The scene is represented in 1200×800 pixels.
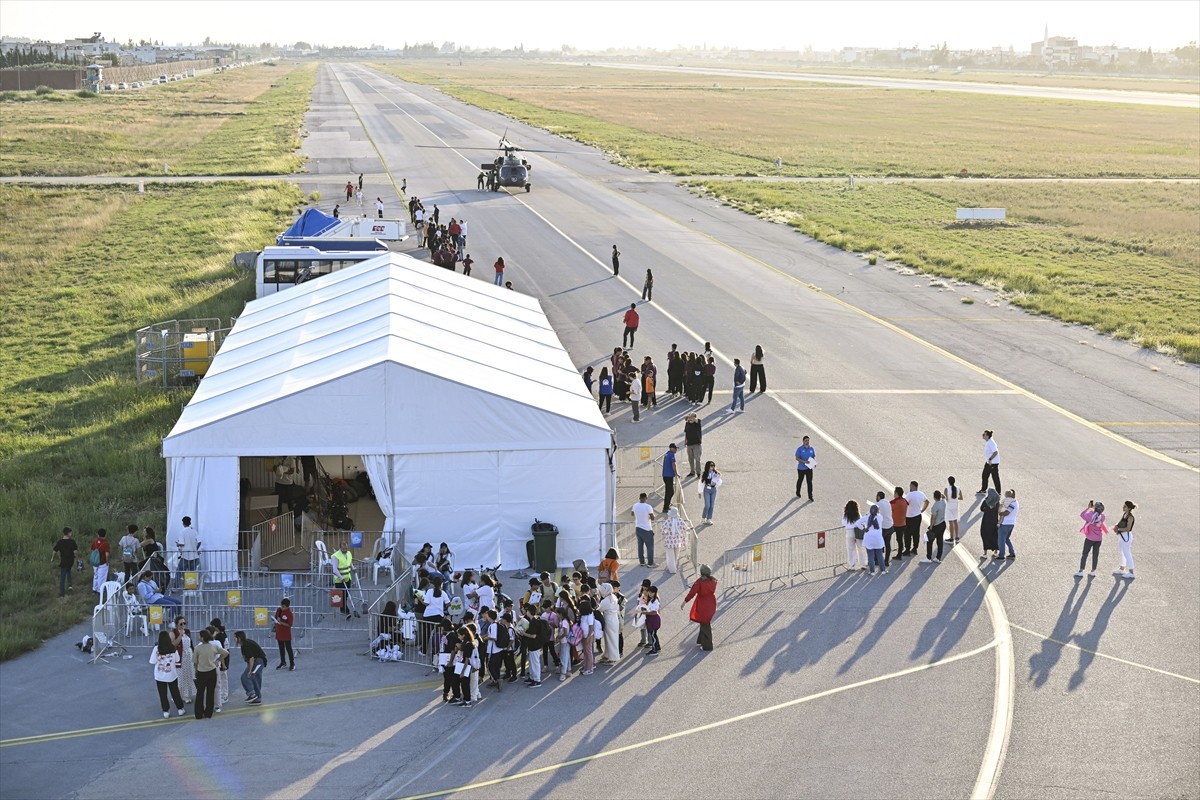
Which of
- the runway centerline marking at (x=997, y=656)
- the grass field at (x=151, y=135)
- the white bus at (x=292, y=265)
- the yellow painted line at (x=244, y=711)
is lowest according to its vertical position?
the yellow painted line at (x=244, y=711)

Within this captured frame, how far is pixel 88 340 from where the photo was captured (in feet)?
123

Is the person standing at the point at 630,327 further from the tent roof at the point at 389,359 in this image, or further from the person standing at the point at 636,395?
the person standing at the point at 636,395

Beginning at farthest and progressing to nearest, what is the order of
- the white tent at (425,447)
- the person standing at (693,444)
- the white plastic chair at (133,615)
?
the person standing at (693,444) → the white tent at (425,447) → the white plastic chair at (133,615)

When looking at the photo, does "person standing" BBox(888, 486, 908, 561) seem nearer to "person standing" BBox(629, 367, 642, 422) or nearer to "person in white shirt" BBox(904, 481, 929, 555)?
"person in white shirt" BBox(904, 481, 929, 555)

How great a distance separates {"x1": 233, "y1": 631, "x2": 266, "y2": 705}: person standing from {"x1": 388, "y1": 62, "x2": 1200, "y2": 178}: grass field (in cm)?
6975

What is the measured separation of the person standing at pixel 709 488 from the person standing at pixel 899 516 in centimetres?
327

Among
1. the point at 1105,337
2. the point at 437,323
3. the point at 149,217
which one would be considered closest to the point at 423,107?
the point at 149,217

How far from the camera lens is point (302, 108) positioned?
454 ft

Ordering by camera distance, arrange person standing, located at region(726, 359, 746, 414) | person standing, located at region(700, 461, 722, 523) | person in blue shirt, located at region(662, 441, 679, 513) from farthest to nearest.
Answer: person standing, located at region(726, 359, 746, 414)
person in blue shirt, located at region(662, 441, 679, 513)
person standing, located at region(700, 461, 722, 523)

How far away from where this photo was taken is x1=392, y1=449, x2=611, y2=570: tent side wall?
2112cm

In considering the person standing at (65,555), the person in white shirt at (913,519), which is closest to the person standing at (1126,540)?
the person in white shirt at (913,519)

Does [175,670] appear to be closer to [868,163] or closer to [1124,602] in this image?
[1124,602]

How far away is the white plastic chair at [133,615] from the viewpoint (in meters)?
18.7

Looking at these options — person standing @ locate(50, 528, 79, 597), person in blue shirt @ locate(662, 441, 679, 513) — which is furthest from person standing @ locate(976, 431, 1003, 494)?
person standing @ locate(50, 528, 79, 597)
